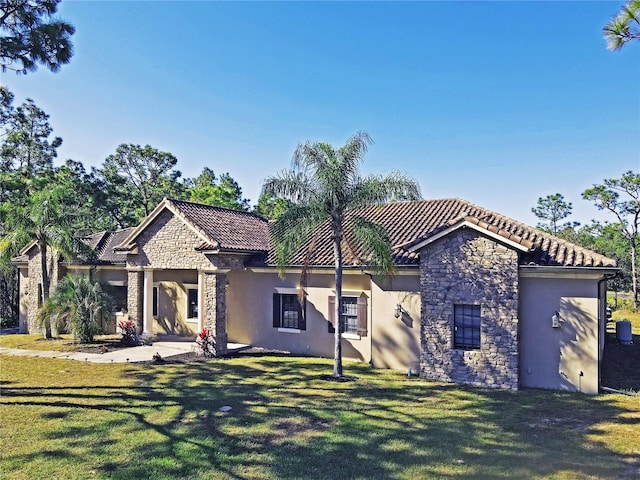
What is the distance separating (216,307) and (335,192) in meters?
7.64

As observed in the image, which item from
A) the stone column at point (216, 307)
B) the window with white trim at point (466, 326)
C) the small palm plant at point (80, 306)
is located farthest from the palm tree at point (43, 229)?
the window with white trim at point (466, 326)

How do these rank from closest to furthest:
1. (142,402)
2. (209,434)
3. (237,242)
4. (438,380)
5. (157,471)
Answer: (157,471) → (209,434) → (142,402) → (438,380) → (237,242)

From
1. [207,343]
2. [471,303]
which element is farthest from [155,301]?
[471,303]

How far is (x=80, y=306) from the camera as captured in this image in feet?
67.3

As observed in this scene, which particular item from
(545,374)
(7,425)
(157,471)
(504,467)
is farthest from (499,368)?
(7,425)

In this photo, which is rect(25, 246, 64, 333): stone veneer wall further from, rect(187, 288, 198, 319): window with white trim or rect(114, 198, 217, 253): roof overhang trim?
rect(187, 288, 198, 319): window with white trim

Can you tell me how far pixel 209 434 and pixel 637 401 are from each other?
11.7m

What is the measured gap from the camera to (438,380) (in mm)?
14617

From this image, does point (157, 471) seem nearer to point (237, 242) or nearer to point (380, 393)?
point (380, 393)

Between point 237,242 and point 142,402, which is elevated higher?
point 237,242

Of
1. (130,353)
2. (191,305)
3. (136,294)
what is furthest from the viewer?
(191,305)

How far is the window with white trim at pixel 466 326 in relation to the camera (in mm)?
14242

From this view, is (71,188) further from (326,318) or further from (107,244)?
(326,318)

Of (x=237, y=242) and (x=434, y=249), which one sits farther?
(x=237, y=242)
